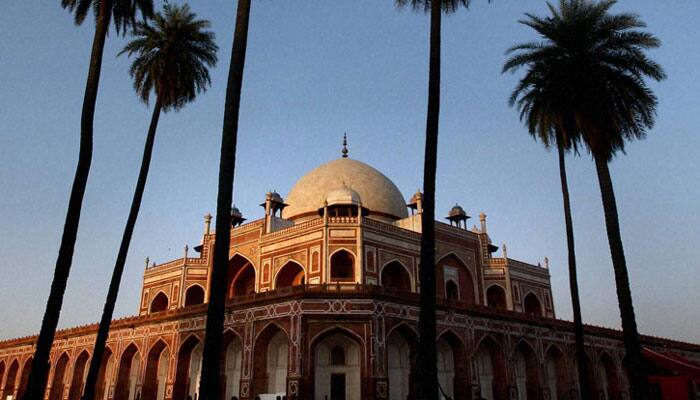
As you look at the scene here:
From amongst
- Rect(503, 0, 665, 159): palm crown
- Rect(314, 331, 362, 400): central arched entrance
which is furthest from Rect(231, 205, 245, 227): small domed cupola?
Rect(503, 0, 665, 159): palm crown

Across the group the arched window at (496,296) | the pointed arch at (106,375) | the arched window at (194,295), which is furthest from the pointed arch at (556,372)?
the pointed arch at (106,375)

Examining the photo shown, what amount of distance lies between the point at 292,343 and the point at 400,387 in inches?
253

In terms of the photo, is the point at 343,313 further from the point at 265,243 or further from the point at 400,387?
the point at 265,243

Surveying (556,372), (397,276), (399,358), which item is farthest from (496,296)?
(399,358)

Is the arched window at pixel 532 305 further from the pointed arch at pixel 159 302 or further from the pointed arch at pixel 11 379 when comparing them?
the pointed arch at pixel 11 379

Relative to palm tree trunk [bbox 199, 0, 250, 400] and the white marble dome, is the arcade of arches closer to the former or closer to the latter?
palm tree trunk [bbox 199, 0, 250, 400]

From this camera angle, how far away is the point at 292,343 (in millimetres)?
26141

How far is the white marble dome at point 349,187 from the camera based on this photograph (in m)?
42.2

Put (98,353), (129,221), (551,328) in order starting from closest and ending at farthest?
(98,353) < (129,221) < (551,328)

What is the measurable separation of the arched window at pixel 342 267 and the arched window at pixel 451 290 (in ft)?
23.9

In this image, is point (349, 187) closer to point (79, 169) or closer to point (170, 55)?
point (170, 55)

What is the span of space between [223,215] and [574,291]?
15.9 meters

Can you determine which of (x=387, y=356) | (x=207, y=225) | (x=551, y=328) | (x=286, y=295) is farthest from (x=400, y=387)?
(x=207, y=225)

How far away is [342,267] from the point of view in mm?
36125
